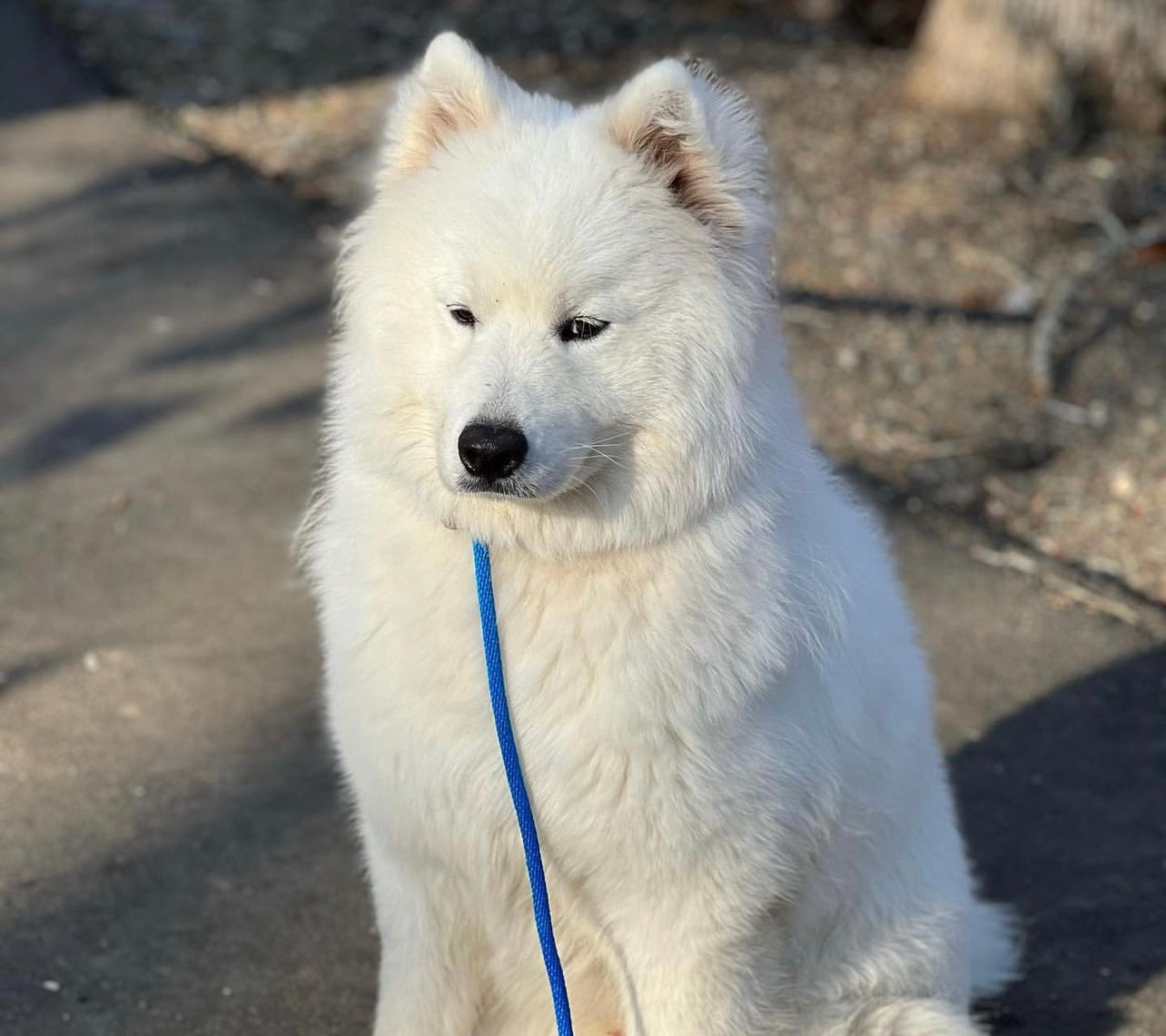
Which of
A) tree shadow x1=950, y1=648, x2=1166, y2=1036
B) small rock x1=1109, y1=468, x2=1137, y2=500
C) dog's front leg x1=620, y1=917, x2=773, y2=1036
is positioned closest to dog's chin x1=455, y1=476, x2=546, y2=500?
dog's front leg x1=620, y1=917, x2=773, y2=1036

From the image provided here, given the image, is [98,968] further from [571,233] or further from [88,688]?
[571,233]

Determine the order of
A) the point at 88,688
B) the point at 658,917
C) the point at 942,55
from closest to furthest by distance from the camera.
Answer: the point at 658,917, the point at 88,688, the point at 942,55

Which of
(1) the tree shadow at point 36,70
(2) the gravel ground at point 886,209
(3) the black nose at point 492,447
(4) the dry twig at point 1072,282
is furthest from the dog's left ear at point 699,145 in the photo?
(1) the tree shadow at point 36,70

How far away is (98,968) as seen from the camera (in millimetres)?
3555

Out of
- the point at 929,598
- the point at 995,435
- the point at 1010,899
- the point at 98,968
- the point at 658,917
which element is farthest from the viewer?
the point at 995,435

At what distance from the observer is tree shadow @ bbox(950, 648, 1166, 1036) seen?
374cm

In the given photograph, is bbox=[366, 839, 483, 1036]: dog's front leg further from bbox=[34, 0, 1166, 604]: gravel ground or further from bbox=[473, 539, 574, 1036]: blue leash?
bbox=[34, 0, 1166, 604]: gravel ground

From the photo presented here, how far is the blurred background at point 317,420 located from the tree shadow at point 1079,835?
1 centimetres

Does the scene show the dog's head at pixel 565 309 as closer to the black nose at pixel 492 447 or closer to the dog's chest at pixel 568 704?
the black nose at pixel 492 447

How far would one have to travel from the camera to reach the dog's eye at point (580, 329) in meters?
2.68

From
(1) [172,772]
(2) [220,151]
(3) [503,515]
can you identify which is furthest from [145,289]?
(3) [503,515]

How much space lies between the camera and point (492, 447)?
Result: 8.41 feet

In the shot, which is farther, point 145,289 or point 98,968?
point 145,289

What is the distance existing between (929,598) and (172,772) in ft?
8.45
